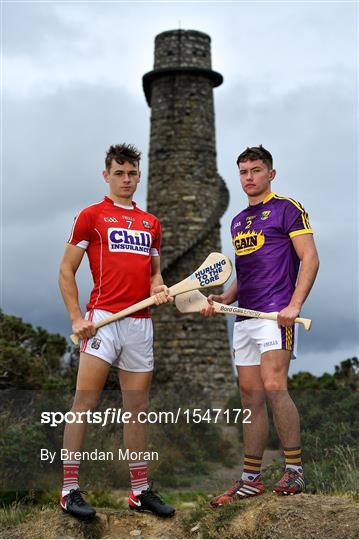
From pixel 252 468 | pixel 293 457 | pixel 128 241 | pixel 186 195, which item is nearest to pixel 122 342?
pixel 128 241

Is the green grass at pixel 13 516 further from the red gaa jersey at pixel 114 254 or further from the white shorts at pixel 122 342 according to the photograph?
the red gaa jersey at pixel 114 254

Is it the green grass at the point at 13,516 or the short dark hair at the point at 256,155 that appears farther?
the green grass at the point at 13,516

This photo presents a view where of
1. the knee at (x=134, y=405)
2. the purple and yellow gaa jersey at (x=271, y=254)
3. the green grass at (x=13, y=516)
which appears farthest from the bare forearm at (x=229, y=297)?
the green grass at (x=13, y=516)

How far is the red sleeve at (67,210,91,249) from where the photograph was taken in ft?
19.6

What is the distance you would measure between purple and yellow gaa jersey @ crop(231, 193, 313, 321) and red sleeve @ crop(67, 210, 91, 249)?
3.99 ft

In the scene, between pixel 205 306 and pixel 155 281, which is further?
pixel 155 281

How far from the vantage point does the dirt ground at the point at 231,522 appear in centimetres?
566

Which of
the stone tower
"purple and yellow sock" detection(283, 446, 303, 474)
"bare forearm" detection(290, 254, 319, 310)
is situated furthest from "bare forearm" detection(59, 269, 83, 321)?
the stone tower

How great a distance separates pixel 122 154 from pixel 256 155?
1066 mm

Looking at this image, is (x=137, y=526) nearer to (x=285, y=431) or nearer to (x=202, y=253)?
(x=285, y=431)

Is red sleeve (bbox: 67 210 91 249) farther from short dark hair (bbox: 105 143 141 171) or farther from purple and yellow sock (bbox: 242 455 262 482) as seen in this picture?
purple and yellow sock (bbox: 242 455 262 482)

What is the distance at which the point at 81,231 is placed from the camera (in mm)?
5977

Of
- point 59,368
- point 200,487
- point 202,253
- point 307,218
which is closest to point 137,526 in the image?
point 307,218

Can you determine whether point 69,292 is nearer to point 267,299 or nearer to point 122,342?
point 122,342
